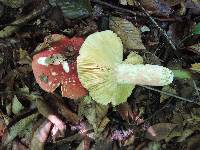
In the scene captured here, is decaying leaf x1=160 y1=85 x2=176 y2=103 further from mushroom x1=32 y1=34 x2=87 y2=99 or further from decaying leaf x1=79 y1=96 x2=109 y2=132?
mushroom x1=32 y1=34 x2=87 y2=99

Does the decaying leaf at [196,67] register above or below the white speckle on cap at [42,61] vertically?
below

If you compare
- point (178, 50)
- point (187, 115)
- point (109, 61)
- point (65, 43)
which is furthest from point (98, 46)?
point (187, 115)

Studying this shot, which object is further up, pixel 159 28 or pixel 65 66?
pixel 159 28

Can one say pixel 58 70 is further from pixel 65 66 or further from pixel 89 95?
pixel 89 95

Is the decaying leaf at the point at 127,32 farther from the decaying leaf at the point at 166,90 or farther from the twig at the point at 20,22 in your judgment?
the twig at the point at 20,22

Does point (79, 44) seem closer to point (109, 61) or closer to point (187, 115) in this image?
point (109, 61)

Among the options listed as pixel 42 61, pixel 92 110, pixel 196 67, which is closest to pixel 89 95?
pixel 92 110

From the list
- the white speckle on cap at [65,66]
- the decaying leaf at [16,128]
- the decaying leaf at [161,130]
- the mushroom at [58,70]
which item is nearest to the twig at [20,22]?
the mushroom at [58,70]
